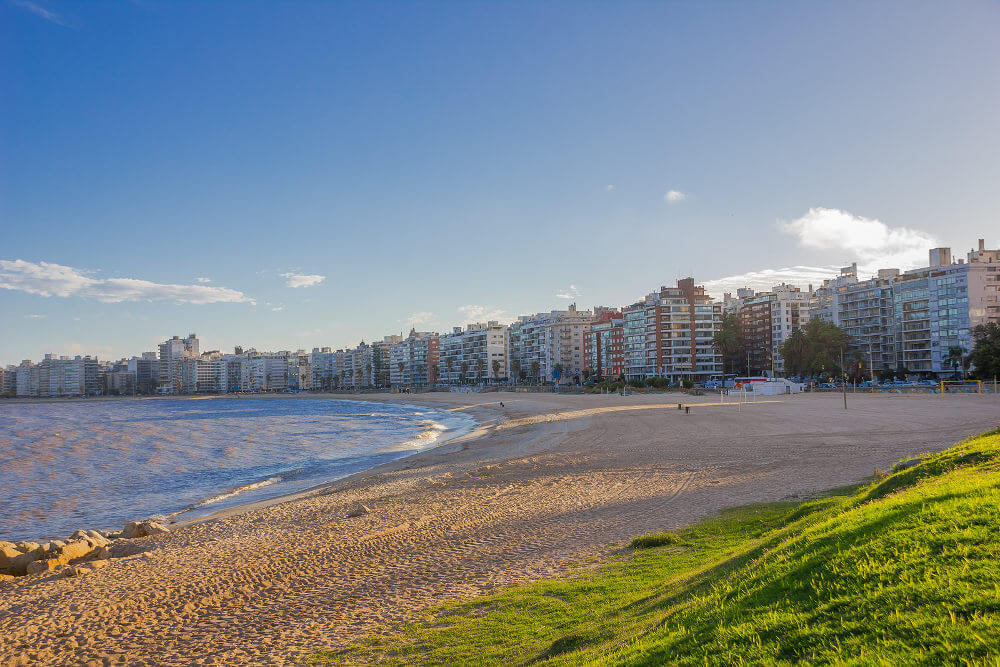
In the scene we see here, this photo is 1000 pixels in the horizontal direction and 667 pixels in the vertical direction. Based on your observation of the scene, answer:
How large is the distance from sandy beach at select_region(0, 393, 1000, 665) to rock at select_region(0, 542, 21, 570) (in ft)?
3.57

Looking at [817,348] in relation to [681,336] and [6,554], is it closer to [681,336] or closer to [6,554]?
[681,336]

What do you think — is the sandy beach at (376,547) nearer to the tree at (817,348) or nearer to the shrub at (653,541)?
the shrub at (653,541)

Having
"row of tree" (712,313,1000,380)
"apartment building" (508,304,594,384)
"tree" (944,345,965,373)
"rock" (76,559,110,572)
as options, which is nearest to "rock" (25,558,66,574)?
"rock" (76,559,110,572)

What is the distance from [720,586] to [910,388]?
8719cm

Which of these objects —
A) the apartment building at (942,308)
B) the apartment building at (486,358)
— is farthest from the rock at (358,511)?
the apartment building at (486,358)

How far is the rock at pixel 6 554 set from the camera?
43.2 ft

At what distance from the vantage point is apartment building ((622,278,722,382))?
12312cm

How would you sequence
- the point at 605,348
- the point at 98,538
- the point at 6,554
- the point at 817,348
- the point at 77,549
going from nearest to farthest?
the point at 6,554 → the point at 77,549 → the point at 98,538 → the point at 817,348 → the point at 605,348

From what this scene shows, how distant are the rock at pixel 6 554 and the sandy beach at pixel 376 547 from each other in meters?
1.09

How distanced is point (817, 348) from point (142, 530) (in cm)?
10176

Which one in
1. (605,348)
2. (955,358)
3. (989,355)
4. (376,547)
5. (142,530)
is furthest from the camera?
(605,348)

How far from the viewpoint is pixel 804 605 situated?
3.95 meters

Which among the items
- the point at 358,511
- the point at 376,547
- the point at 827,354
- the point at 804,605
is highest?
the point at 827,354

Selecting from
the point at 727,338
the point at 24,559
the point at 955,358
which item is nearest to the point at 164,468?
the point at 24,559
